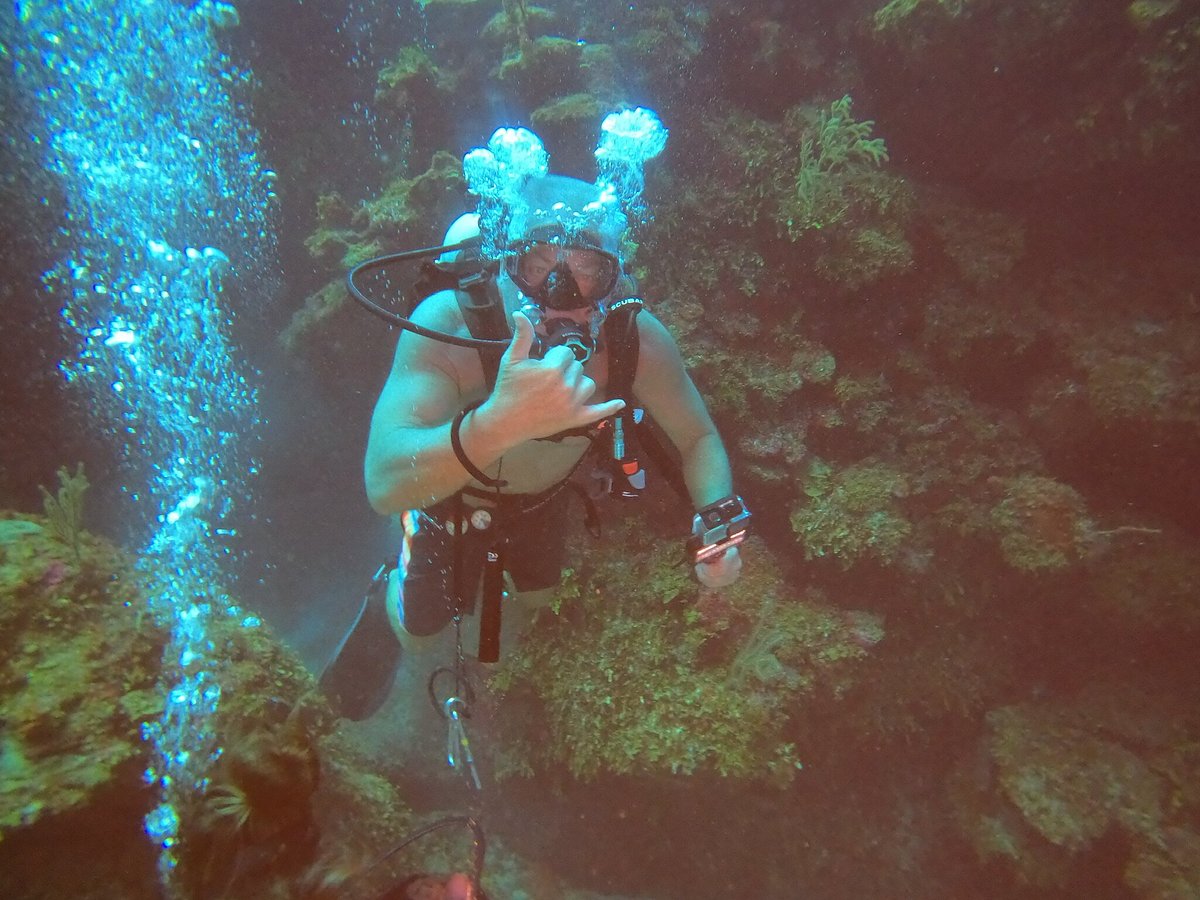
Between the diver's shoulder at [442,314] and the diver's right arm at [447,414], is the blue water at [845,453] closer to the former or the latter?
the diver's right arm at [447,414]

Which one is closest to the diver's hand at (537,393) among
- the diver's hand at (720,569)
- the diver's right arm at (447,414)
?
the diver's right arm at (447,414)

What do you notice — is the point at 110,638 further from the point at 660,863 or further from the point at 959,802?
the point at 959,802

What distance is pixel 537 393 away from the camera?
6.34 ft

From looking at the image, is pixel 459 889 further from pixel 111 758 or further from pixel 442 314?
pixel 442 314

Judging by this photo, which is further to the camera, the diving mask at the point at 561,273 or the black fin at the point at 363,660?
the black fin at the point at 363,660

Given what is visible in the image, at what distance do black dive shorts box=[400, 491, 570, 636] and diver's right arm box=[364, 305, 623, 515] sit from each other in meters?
1.06

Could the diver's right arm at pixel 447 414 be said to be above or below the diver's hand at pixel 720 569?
above

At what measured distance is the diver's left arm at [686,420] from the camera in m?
3.16

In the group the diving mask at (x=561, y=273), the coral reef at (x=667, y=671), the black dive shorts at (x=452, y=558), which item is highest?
the diving mask at (x=561, y=273)

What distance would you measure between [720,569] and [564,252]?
177cm

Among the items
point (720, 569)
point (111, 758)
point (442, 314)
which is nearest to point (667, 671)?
point (720, 569)

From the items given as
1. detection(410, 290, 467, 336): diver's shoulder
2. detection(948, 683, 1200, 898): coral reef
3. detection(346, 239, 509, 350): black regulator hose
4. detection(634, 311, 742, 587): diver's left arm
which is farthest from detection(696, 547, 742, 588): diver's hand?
detection(948, 683, 1200, 898): coral reef

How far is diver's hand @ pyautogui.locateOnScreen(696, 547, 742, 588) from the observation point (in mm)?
3146

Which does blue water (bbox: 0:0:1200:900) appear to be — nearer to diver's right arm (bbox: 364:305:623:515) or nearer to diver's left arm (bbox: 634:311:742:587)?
diver's left arm (bbox: 634:311:742:587)
